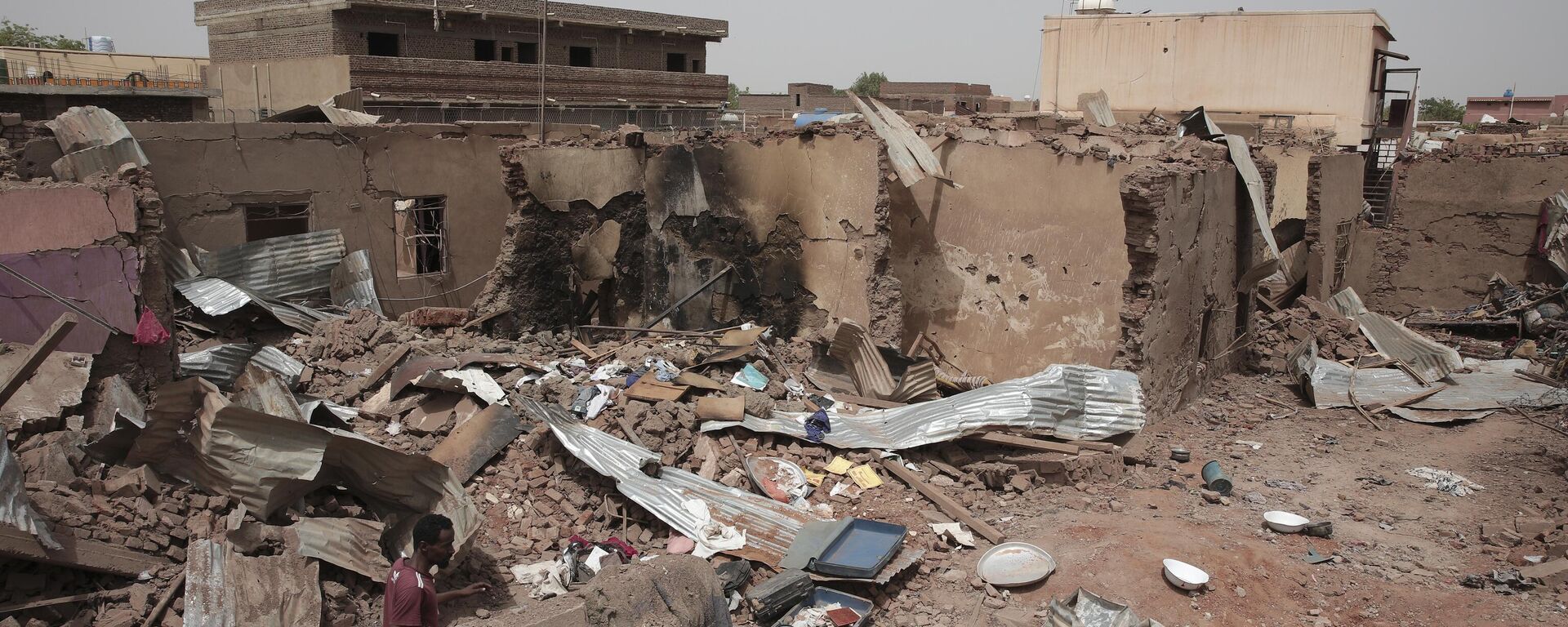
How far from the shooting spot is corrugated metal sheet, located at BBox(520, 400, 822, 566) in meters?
6.39

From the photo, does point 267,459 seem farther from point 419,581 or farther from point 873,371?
point 873,371

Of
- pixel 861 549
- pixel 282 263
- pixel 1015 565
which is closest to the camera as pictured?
pixel 1015 565

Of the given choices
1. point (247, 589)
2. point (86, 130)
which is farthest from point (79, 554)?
point (86, 130)

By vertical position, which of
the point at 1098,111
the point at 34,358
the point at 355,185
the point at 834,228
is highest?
the point at 1098,111

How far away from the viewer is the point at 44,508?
4.97 meters

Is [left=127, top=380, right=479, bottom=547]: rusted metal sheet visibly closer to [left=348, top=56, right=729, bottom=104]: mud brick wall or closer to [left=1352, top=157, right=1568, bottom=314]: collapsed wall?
[left=1352, top=157, right=1568, bottom=314]: collapsed wall

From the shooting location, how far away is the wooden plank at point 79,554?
4.57 meters

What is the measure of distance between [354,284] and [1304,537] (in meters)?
9.82

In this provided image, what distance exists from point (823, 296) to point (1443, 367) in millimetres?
6765

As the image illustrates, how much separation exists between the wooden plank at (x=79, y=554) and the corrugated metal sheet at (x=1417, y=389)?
9941mm

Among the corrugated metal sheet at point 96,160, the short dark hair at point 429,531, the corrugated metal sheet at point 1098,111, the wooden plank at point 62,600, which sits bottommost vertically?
the wooden plank at point 62,600

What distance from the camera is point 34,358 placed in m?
5.25

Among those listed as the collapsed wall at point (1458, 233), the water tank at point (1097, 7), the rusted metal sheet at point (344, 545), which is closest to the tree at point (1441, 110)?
the water tank at point (1097, 7)

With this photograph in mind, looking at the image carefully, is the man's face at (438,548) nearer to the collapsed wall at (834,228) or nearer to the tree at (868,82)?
the collapsed wall at (834,228)
